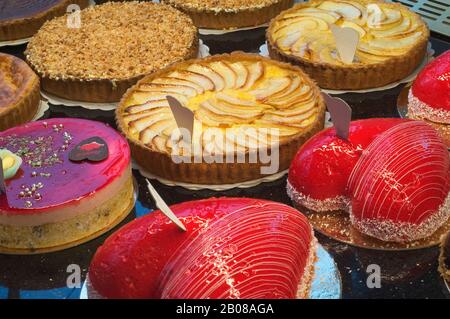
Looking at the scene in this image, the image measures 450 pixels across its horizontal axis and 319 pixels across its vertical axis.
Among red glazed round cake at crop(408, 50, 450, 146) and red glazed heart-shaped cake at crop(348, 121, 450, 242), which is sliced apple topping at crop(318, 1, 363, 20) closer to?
red glazed round cake at crop(408, 50, 450, 146)

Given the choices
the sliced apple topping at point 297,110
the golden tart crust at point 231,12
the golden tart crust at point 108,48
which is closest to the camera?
the sliced apple topping at point 297,110

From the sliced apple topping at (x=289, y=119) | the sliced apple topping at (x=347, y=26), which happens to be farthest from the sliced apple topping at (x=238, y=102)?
the sliced apple topping at (x=347, y=26)

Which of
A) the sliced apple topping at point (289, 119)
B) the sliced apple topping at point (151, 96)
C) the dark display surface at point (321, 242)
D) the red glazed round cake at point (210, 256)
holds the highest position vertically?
the red glazed round cake at point (210, 256)

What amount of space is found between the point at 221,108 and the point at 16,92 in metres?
1.17

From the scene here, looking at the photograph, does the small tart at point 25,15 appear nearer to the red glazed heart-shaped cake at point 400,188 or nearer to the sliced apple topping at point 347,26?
the sliced apple topping at point 347,26

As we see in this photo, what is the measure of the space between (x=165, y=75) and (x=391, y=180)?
168 centimetres

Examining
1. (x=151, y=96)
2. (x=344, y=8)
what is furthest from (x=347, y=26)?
(x=151, y=96)

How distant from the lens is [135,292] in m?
2.45

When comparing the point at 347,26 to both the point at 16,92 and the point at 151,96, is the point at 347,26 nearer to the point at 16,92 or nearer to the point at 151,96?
the point at 151,96

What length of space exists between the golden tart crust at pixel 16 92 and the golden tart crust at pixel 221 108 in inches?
21.8

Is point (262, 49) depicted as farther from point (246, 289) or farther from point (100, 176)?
point (246, 289)

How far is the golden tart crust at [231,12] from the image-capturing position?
187 inches

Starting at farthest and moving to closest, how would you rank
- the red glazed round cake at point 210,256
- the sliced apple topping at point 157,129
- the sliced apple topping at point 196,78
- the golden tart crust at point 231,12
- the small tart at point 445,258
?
the golden tart crust at point 231,12
the sliced apple topping at point 196,78
the sliced apple topping at point 157,129
the small tart at point 445,258
the red glazed round cake at point 210,256
